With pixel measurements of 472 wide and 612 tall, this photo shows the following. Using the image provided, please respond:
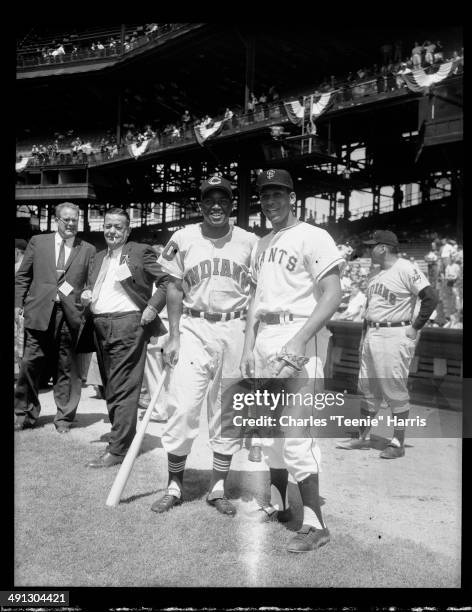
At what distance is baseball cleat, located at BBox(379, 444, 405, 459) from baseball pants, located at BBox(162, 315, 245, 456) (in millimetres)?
1114

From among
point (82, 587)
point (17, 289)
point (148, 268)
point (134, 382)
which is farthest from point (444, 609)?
point (17, 289)

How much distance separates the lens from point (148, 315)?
349 centimetres

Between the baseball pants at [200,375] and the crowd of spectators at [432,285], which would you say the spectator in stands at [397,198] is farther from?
the baseball pants at [200,375]

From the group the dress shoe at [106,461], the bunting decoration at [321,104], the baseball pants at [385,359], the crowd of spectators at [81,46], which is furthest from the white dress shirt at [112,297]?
the bunting decoration at [321,104]

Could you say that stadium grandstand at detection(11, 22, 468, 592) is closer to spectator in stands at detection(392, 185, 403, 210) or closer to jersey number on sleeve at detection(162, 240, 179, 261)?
jersey number on sleeve at detection(162, 240, 179, 261)

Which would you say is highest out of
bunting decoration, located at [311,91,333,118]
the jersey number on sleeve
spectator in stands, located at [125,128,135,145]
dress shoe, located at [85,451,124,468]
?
spectator in stands, located at [125,128,135,145]

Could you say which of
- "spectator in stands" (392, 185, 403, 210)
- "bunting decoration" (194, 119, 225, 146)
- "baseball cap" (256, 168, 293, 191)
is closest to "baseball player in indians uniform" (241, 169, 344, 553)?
"baseball cap" (256, 168, 293, 191)

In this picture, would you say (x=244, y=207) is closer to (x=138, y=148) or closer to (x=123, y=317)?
(x=123, y=317)

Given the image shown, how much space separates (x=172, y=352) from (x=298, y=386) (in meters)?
0.81

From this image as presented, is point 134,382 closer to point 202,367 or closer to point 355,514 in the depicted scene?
point 202,367

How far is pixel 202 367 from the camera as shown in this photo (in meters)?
2.88

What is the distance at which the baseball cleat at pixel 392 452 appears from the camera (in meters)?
3.35

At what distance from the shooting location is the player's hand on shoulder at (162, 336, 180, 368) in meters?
2.94

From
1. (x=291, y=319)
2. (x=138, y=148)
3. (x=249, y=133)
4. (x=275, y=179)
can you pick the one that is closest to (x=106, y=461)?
(x=291, y=319)
